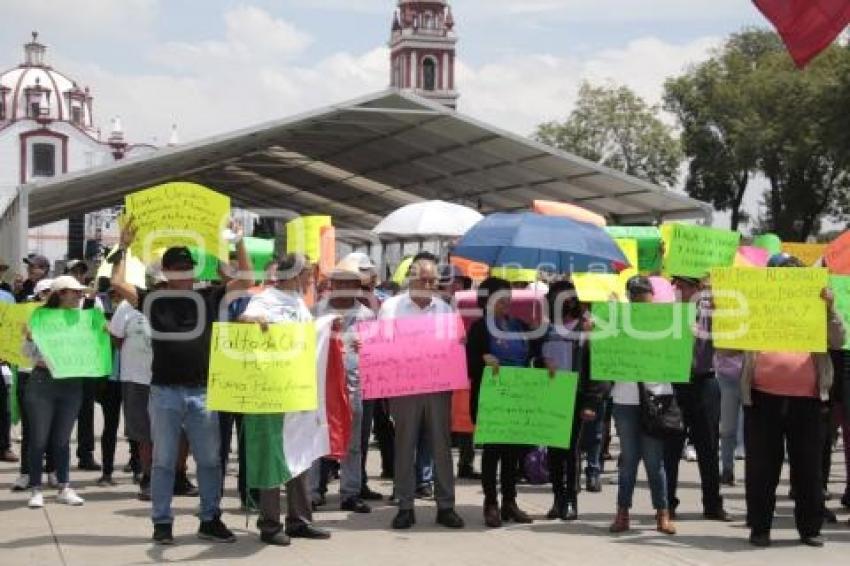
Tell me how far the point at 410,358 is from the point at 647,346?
1661mm

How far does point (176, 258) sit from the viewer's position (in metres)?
8.23

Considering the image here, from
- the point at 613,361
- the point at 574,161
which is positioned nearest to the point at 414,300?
the point at 613,361

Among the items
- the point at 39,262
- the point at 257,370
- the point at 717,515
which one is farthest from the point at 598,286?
the point at 39,262

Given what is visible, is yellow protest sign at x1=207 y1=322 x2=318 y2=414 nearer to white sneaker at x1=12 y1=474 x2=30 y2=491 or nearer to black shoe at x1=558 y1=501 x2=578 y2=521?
black shoe at x1=558 y1=501 x2=578 y2=521

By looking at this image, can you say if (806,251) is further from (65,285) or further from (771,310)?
(65,285)

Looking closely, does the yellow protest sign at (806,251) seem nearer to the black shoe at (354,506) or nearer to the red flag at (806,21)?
the red flag at (806,21)

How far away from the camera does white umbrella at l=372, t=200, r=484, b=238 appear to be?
1822 centimetres

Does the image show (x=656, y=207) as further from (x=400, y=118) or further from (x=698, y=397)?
(x=698, y=397)

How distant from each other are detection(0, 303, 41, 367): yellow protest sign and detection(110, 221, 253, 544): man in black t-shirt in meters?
2.45

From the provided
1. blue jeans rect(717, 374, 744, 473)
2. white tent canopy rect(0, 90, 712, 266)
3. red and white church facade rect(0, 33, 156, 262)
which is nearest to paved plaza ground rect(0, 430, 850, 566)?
blue jeans rect(717, 374, 744, 473)

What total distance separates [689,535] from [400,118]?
15.9 meters

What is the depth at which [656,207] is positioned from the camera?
78.8 ft

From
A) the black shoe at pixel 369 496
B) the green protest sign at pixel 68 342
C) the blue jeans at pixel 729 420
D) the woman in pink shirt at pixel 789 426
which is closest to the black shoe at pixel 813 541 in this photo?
the woman in pink shirt at pixel 789 426

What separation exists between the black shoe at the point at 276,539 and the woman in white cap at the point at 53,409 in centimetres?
222
